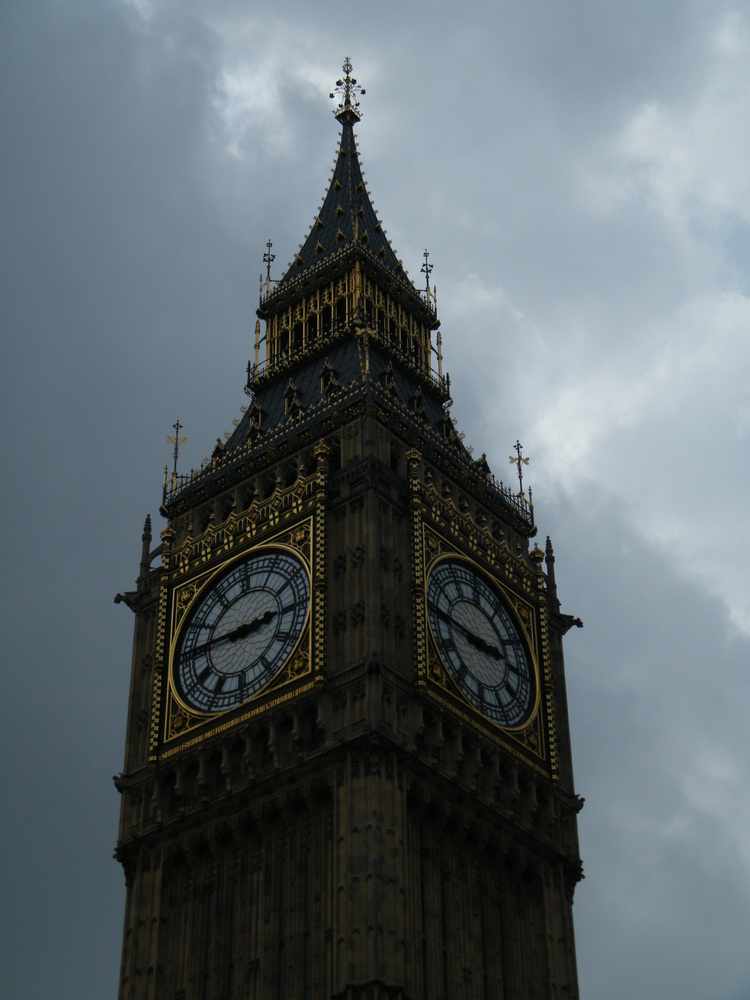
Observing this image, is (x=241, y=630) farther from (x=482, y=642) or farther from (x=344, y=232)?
(x=344, y=232)

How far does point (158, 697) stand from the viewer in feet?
214

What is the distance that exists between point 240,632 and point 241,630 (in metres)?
0.10

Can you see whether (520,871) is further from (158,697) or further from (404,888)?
(158,697)

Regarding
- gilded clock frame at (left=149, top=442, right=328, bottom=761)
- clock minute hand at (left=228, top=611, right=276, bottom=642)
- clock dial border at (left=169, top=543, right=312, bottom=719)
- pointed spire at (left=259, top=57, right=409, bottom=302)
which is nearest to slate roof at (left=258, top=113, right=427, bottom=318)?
pointed spire at (left=259, top=57, right=409, bottom=302)

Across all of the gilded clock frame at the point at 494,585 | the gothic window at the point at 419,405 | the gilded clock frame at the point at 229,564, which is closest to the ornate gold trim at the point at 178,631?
the gilded clock frame at the point at 229,564

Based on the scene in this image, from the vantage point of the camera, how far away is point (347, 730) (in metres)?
59.9

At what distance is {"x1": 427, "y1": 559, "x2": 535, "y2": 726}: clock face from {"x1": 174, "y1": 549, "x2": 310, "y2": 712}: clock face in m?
4.17

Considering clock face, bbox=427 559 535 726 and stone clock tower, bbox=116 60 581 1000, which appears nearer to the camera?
stone clock tower, bbox=116 60 581 1000

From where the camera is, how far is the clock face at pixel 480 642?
2532 inches

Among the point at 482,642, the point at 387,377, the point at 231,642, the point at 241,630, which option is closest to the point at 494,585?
the point at 482,642

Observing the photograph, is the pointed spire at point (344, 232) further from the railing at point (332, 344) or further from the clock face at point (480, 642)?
the clock face at point (480, 642)

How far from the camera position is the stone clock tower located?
193ft

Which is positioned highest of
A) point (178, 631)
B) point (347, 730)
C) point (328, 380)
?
point (328, 380)

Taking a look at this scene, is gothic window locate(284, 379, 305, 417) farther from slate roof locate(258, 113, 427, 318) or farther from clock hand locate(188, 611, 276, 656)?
clock hand locate(188, 611, 276, 656)
